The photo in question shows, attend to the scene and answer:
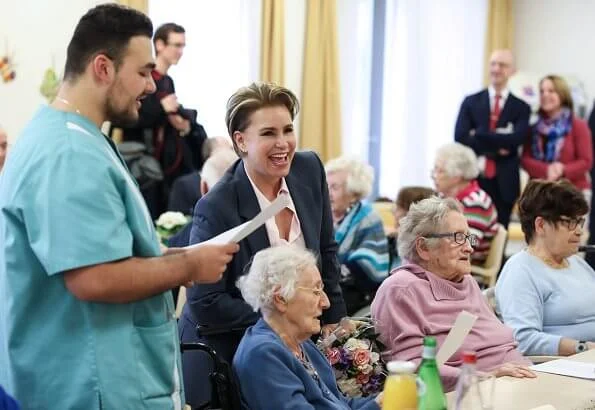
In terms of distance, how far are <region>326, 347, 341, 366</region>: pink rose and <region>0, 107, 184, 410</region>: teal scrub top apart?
895 mm

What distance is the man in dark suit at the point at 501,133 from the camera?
668 cm

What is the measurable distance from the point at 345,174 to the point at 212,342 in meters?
2.34

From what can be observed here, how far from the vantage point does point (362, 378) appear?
9.16ft

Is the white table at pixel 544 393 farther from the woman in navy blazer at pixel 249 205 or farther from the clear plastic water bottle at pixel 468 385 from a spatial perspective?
the woman in navy blazer at pixel 249 205

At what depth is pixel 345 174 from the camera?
4.92 m

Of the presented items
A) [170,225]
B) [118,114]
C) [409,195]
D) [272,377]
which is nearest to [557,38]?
[409,195]

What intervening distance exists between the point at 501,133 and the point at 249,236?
4.27 metres

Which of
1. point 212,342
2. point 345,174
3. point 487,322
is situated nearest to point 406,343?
point 487,322

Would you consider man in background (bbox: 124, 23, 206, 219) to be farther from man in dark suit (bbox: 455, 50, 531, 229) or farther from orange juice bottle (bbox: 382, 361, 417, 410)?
orange juice bottle (bbox: 382, 361, 417, 410)

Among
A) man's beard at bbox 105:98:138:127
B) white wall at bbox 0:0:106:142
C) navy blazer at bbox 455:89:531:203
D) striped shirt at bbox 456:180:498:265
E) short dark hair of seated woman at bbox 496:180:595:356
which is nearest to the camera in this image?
man's beard at bbox 105:98:138:127

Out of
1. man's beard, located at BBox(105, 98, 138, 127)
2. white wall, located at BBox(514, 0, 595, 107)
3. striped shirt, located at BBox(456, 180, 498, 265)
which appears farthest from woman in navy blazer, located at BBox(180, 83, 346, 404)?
white wall, located at BBox(514, 0, 595, 107)

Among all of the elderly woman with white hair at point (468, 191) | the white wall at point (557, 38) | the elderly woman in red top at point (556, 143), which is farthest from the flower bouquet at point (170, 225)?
the white wall at point (557, 38)

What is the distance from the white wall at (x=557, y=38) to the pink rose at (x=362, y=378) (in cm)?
655

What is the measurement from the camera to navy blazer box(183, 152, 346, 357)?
8.75 ft
